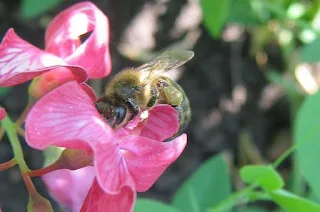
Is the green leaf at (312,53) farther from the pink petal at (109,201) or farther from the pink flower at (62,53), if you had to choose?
the pink petal at (109,201)

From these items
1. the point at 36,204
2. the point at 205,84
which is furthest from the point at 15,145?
the point at 205,84

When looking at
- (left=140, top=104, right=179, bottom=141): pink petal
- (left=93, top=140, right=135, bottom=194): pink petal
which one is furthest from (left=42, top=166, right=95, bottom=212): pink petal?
(left=93, top=140, right=135, bottom=194): pink petal

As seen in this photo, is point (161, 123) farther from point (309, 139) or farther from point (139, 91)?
point (309, 139)

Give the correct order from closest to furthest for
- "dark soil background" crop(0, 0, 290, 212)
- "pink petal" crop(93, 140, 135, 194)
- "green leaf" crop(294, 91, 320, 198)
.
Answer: "pink petal" crop(93, 140, 135, 194), "green leaf" crop(294, 91, 320, 198), "dark soil background" crop(0, 0, 290, 212)

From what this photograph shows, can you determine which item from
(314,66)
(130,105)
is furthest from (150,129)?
(314,66)

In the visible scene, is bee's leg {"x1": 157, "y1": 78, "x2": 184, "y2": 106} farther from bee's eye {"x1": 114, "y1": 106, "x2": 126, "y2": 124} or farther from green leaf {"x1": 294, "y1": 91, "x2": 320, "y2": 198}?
green leaf {"x1": 294, "y1": 91, "x2": 320, "y2": 198}

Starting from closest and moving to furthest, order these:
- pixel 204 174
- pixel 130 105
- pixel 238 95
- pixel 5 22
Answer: pixel 130 105
pixel 204 174
pixel 5 22
pixel 238 95

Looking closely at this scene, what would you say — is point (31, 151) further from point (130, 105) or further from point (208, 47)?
point (130, 105)
